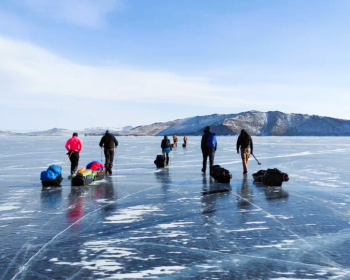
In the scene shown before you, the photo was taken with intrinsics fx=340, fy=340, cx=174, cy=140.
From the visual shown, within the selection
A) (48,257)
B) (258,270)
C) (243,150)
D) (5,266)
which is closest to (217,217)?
(258,270)

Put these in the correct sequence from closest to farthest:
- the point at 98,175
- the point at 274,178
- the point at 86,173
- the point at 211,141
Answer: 1. the point at 274,178
2. the point at 86,173
3. the point at 98,175
4. the point at 211,141

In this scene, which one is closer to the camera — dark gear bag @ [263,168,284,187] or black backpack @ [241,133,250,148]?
dark gear bag @ [263,168,284,187]

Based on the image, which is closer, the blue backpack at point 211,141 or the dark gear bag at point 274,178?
the dark gear bag at point 274,178

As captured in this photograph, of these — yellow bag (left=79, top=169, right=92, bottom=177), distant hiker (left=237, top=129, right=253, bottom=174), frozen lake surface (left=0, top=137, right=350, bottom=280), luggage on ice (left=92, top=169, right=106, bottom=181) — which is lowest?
frozen lake surface (left=0, top=137, right=350, bottom=280)

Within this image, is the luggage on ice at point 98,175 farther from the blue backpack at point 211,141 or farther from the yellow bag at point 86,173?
the blue backpack at point 211,141

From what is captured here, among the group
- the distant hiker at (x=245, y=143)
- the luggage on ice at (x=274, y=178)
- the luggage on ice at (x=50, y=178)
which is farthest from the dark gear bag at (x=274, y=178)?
the luggage on ice at (x=50, y=178)

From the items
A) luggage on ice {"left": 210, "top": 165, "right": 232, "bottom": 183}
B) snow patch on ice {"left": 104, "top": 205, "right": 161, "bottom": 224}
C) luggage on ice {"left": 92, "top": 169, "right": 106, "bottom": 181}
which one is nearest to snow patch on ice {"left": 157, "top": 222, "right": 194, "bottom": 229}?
snow patch on ice {"left": 104, "top": 205, "right": 161, "bottom": 224}

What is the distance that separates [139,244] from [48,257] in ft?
4.10

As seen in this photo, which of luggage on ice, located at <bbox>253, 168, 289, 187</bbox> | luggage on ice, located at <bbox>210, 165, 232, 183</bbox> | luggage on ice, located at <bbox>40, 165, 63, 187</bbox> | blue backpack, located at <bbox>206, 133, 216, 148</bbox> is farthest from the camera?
blue backpack, located at <bbox>206, 133, 216, 148</bbox>

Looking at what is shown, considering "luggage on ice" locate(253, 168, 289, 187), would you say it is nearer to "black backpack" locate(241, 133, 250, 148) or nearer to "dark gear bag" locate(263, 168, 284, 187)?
"dark gear bag" locate(263, 168, 284, 187)

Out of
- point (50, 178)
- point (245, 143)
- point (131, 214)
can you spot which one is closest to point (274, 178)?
point (245, 143)

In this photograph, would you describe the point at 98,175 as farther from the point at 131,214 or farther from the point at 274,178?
the point at 274,178

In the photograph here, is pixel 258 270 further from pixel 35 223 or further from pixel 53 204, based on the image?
pixel 53 204

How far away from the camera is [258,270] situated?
4.04 metres
